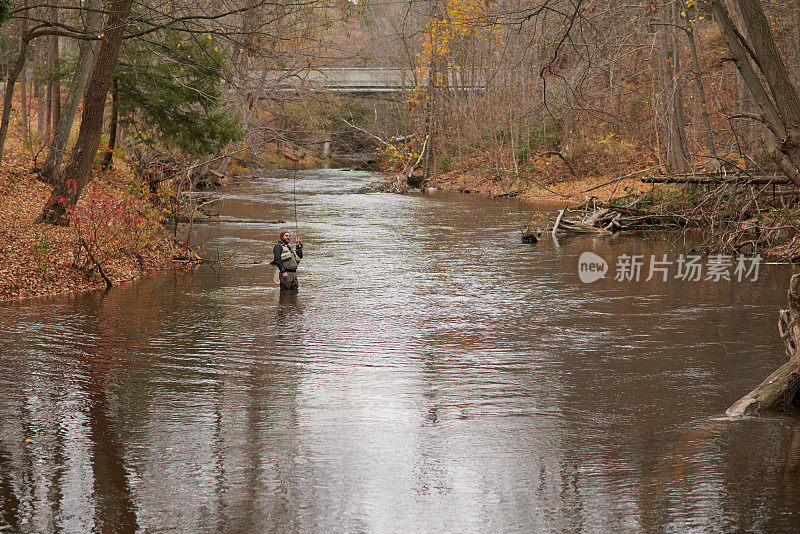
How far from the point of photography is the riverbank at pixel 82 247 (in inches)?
643

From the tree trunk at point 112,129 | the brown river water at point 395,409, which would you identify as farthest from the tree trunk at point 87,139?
the tree trunk at point 112,129

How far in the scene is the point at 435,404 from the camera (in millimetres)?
9281

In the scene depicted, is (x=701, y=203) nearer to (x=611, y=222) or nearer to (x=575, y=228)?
(x=575, y=228)

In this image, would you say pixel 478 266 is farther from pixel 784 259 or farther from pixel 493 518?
pixel 493 518

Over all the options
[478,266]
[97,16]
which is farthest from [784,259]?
[97,16]

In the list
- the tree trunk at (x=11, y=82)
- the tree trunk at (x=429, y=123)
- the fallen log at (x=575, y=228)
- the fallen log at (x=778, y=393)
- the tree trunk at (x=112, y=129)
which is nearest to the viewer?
the fallen log at (x=778, y=393)

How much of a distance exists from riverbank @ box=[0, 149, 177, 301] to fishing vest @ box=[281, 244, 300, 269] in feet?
12.4

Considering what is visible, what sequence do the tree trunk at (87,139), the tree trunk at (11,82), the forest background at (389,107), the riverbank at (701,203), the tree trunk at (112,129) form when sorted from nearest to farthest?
the forest background at (389,107) < the riverbank at (701,203) < the tree trunk at (11,82) < the tree trunk at (87,139) < the tree trunk at (112,129)

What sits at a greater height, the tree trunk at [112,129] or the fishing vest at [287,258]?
the tree trunk at [112,129]

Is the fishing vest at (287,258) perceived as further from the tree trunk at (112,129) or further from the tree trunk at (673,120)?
the tree trunk at (673,120)

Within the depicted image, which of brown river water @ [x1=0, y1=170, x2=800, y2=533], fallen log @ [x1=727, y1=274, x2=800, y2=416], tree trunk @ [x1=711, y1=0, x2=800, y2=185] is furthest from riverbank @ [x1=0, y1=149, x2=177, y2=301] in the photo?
fallen log @ [x1=727, y1=274, x2=800, y2=416]

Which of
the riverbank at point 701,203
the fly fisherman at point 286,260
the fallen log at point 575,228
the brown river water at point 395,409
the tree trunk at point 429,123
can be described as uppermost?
the tree trunk at point 429,123

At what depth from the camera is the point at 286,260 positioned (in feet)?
54.7

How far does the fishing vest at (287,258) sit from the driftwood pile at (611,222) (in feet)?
41.4
